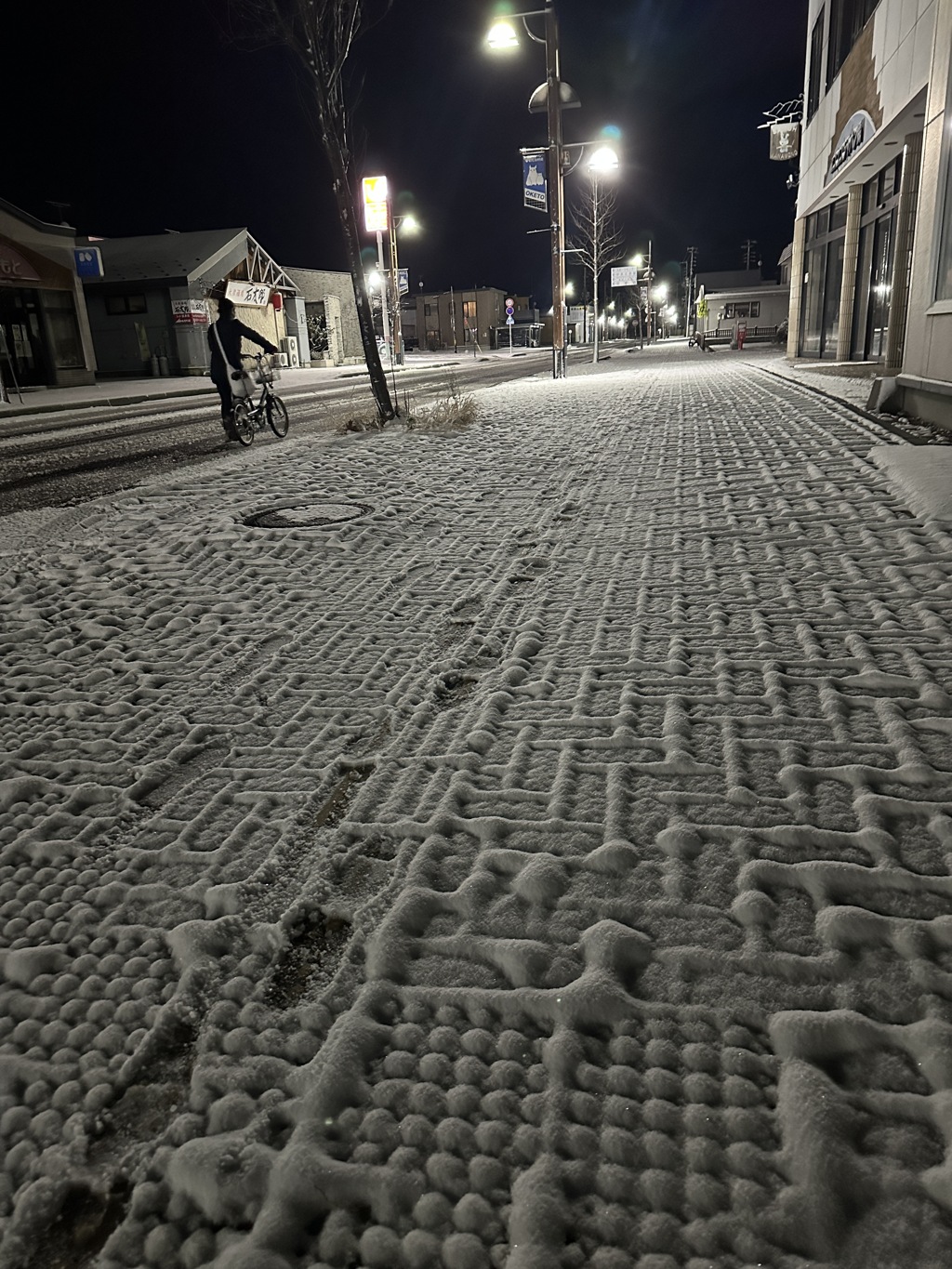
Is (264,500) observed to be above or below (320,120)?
below

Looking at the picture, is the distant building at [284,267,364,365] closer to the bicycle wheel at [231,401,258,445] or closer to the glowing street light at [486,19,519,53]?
the glowing street light at [486,19,519,53]

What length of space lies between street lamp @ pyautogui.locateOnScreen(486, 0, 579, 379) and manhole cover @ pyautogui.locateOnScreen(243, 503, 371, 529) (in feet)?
53.1

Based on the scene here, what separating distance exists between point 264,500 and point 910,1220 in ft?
22.6

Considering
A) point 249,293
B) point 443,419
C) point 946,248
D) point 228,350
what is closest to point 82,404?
point 228,350

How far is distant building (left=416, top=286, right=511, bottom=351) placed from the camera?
330ft


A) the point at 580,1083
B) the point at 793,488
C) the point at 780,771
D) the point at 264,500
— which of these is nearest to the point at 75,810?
the point at 580,1083

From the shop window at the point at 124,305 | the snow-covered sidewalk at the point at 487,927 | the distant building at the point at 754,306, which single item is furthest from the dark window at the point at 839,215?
the distant building at the point at 754,306

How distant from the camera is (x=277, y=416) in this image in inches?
516

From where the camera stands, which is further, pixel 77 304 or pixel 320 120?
pixel 77 304

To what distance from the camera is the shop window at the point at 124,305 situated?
38300mm

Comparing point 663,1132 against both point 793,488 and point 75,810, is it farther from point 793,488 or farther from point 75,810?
point 793,488

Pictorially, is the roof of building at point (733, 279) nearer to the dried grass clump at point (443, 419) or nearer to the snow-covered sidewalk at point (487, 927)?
the dried grass clump at point (443, 419)

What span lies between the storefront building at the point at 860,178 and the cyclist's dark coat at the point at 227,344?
29.2 feet

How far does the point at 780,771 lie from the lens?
8.36 ft
